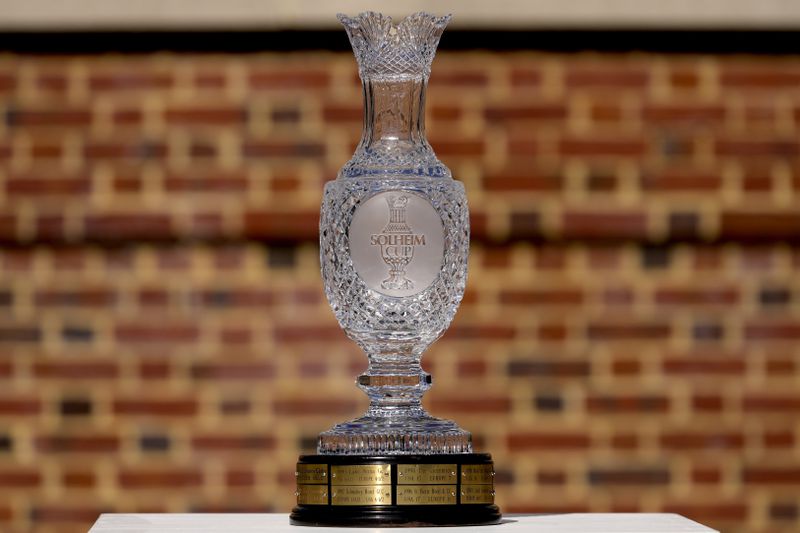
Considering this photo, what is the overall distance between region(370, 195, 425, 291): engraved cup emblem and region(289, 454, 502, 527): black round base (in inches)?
10.0

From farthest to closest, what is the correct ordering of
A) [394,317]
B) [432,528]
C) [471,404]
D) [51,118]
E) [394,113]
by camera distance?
[51,118]
[471,404]
[394,113]
[394,317]
[432,528]

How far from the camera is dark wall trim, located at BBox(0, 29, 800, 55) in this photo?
3.98 meters

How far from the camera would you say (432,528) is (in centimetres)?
233

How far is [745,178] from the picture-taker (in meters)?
4.00

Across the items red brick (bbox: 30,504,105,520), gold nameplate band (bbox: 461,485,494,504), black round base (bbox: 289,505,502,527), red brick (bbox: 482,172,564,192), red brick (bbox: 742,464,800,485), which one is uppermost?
red brick (bbox: 482,172,564,192)

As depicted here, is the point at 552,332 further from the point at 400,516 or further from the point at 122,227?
the point at 400,516

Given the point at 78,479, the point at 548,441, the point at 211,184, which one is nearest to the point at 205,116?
the point at 211,184

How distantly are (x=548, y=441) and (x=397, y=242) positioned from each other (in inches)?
63.2

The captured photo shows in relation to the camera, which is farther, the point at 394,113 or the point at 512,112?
the point at 512,112

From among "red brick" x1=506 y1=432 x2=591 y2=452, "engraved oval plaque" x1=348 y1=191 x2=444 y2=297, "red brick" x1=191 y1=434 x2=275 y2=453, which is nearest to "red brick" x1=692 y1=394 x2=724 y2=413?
"red brick" x1=506 y1=432 x2=591 y2=452

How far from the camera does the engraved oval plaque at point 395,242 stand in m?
2.42

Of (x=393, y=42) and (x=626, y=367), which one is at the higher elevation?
(x=393, y=42)

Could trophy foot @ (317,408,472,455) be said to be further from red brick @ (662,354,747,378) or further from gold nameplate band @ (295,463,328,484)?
red brick @ (662,354,747,378)

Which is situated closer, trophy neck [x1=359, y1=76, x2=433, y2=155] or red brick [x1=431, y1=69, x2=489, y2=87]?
trophy neck [x1=359, y1=76, x2=433, y2=155]
